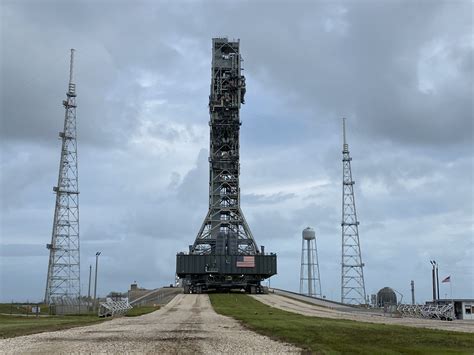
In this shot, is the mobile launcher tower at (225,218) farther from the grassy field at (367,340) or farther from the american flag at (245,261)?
the grassy field at (367,340)

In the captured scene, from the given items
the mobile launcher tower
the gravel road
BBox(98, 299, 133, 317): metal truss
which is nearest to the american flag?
the mobile launcher tower

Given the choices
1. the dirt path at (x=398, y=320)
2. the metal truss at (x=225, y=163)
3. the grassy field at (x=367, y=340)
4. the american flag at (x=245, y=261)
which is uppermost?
the metal truss at (x=225, y=163)

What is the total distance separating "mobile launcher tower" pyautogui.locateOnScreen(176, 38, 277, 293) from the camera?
3927 inches

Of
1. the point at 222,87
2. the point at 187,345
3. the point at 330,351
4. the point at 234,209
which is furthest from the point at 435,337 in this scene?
the point at 222,87

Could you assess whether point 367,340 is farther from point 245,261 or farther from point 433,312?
point 245,261

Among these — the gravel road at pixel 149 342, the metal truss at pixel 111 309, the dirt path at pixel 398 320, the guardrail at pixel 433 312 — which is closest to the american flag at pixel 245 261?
the guardrail at pixel 433 312

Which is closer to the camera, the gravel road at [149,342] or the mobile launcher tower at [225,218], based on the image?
the gravel road at [149,342]

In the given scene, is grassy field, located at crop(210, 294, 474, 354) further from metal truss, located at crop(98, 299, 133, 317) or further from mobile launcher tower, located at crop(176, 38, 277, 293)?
mobile launcher tower, located at crop(176, 38, 277, 293)

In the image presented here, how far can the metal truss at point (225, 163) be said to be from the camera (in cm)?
10731

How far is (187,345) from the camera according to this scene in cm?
2478

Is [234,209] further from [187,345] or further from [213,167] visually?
[187,345]

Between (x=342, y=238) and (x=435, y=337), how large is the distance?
66.5 metres

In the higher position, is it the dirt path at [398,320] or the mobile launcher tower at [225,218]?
the mobile launcher tower at [225,218]

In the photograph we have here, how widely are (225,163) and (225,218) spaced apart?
9874 mm
